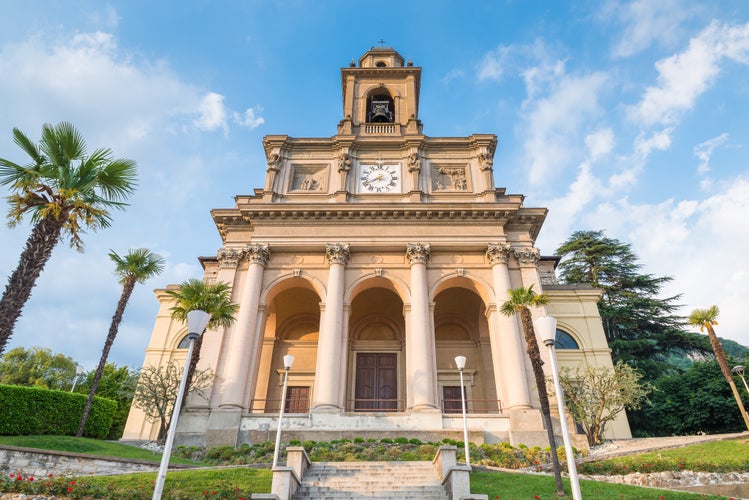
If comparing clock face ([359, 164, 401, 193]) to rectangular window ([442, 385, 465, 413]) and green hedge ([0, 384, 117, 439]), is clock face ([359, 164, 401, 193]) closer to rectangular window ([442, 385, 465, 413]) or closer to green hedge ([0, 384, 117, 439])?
rectangular window ([442, 385, 465, 413])

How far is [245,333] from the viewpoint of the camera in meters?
23.0

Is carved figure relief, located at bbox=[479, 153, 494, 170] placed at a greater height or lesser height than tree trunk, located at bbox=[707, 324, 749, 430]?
greater

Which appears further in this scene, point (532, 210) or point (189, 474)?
point (532, 210)

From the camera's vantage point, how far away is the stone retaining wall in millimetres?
13336

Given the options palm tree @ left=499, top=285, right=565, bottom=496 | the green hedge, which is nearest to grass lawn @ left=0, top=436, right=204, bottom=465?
the green hedge

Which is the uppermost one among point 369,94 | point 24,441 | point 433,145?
point 369,94

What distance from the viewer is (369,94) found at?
35.5 meters

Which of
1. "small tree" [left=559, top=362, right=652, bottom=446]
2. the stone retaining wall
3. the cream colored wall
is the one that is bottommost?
the stone retaining wall

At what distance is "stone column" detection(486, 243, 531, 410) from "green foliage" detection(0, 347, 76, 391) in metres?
42.8

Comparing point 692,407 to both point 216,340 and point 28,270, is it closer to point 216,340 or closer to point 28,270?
point 216,340

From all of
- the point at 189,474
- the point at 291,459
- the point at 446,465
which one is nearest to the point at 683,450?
the point at 446,465

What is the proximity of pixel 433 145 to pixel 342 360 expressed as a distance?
50.9 feet

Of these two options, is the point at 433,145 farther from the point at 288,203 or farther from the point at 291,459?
the point at 291,459

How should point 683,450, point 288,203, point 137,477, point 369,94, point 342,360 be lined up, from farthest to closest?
point 369,94, point 288,203, point 342,360, point 683,450, point 137,477
